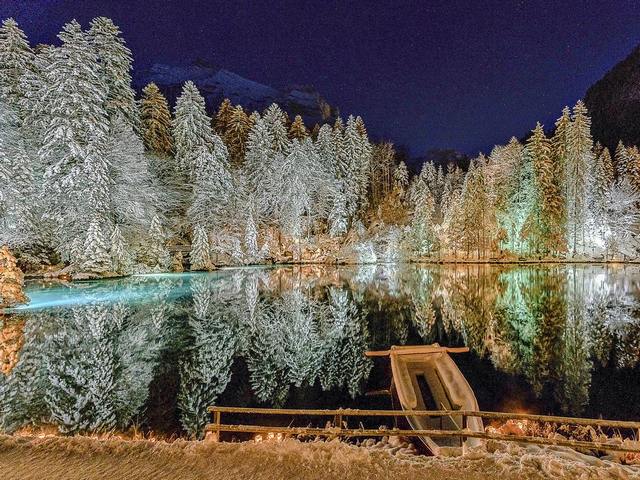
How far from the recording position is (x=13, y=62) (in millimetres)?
31188

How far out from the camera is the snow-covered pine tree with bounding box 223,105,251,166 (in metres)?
50.9

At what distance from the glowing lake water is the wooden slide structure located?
1250 mm

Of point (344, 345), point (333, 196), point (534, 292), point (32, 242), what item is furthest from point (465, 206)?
point (32, 242)

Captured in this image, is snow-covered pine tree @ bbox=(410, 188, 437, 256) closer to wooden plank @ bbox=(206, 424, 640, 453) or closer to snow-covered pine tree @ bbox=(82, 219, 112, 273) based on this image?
snow-covered pine tree @ bbox=(82, 219, 112, 273)

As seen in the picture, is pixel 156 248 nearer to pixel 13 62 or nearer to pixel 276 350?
pixel 13 62

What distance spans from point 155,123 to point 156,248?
17140 millimetres

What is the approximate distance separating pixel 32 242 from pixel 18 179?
522 centimetres

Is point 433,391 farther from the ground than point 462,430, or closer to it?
closer to it

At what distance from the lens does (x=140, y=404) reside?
9438 millimetres

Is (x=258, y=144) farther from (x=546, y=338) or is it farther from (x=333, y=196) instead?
(x=546, y=338)

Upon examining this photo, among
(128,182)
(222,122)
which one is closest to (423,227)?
(222,122)

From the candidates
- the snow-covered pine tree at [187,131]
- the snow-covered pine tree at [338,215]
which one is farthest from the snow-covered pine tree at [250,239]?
the snow-covered pine tree at [338,215]

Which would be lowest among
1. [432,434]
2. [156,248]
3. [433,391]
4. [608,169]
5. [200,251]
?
[433,391]

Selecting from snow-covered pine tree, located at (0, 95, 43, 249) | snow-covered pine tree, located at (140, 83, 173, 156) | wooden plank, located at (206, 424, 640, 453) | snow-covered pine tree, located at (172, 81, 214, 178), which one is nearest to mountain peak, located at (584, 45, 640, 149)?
snow-covered pine tree, located at (172, 81, 214, 178)
